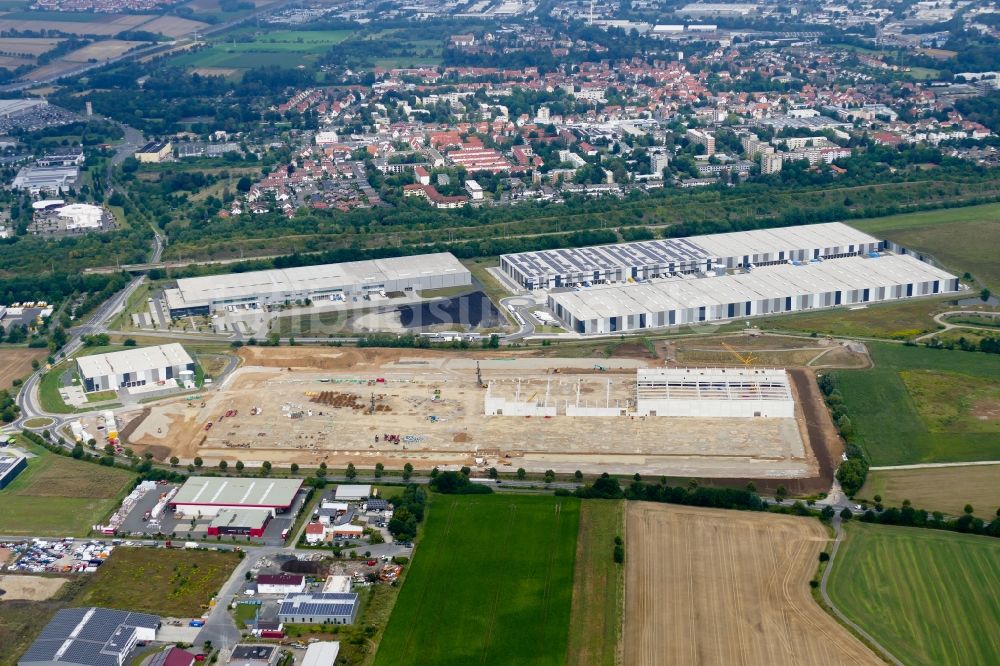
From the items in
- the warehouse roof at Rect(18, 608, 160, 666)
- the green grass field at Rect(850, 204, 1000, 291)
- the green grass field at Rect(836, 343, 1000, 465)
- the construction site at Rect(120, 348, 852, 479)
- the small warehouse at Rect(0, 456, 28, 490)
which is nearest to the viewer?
the warehouse roof at Rect(18, 608, 160, 666)

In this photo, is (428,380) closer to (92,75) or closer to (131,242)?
(131,242)

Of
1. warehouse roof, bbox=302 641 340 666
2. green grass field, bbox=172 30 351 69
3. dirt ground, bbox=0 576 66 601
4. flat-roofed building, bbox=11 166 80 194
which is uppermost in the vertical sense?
warehouse roof, bbox=302 641 340 666

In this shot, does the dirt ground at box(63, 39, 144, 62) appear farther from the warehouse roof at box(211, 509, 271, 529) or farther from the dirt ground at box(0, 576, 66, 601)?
the dirt ground at box(0, 576, 66, 601)

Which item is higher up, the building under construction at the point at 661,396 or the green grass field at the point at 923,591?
the green grass field at the point at 923,591

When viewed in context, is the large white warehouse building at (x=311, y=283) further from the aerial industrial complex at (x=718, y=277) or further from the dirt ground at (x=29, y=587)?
the dirt ground at (x=29, y=587)

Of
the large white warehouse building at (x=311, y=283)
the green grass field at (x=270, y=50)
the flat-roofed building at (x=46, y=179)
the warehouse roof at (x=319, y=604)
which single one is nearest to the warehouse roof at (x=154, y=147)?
the flat-roofed building at (x=46, y=179)

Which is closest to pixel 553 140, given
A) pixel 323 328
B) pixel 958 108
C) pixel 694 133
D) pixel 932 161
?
pixel 694 133

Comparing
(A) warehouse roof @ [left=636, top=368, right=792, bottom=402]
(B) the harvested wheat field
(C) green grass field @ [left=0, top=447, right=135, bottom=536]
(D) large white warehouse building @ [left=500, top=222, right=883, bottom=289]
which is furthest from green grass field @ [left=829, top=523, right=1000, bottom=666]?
(D) large white warehouse building @ [left=500, top=222, right=883, bottom=289]
